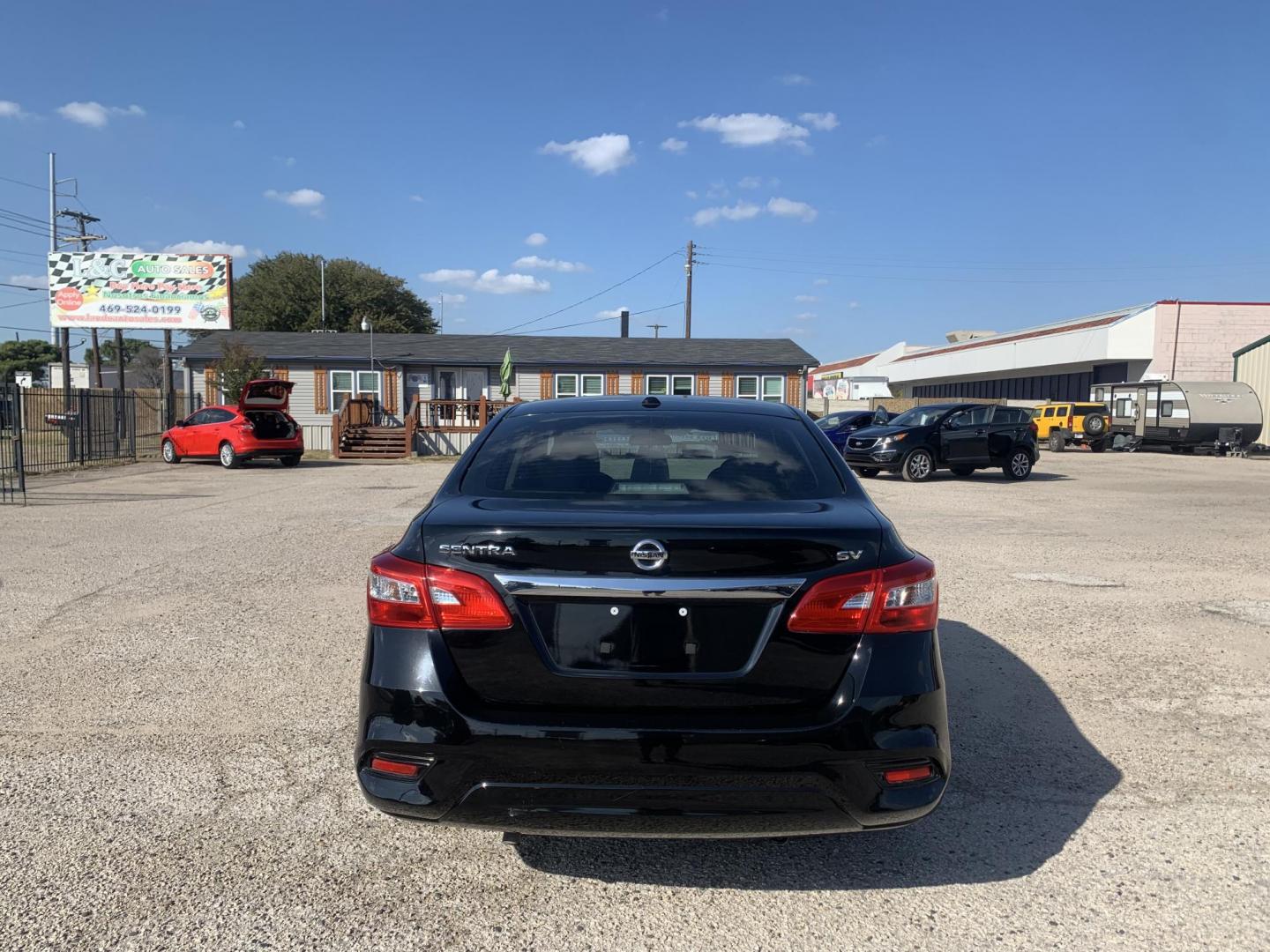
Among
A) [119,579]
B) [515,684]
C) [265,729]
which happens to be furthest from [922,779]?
[119,579]

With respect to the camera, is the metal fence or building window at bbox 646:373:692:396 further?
building window at bbox 646:373:692:396

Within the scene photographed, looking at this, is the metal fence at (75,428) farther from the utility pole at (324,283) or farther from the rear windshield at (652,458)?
the utility pole at (324,283)

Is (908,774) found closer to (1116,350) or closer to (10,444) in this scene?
(10,444)

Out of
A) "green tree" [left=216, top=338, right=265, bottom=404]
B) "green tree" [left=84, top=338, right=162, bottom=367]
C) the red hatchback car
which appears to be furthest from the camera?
A: "green tree" [left=84, top=338, right=162, bottom=367]

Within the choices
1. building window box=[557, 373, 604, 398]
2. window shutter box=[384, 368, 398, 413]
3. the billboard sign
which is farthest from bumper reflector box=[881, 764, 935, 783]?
window shutter box=[384, 368, 398, 413]

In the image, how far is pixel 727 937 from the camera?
2.58m

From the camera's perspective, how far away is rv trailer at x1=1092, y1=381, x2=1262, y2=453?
29453mm

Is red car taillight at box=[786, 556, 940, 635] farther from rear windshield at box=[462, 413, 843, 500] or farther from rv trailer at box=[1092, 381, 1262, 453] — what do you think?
rv trailer at box=[1092, 381, 1262, 453]

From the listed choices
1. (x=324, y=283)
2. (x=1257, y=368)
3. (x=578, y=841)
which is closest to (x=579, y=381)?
(x=1257, y=368)

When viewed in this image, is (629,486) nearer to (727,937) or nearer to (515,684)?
(515,684)

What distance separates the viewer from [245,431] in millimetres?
21328

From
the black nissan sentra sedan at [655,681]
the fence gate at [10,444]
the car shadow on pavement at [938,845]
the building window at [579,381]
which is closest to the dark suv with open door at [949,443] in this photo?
the car shadow on pavement at [938,845]

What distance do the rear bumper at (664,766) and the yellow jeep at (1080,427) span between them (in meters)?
32.9

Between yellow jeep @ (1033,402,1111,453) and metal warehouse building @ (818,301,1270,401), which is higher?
metal warehouse building @ (818,301,1270,401)
